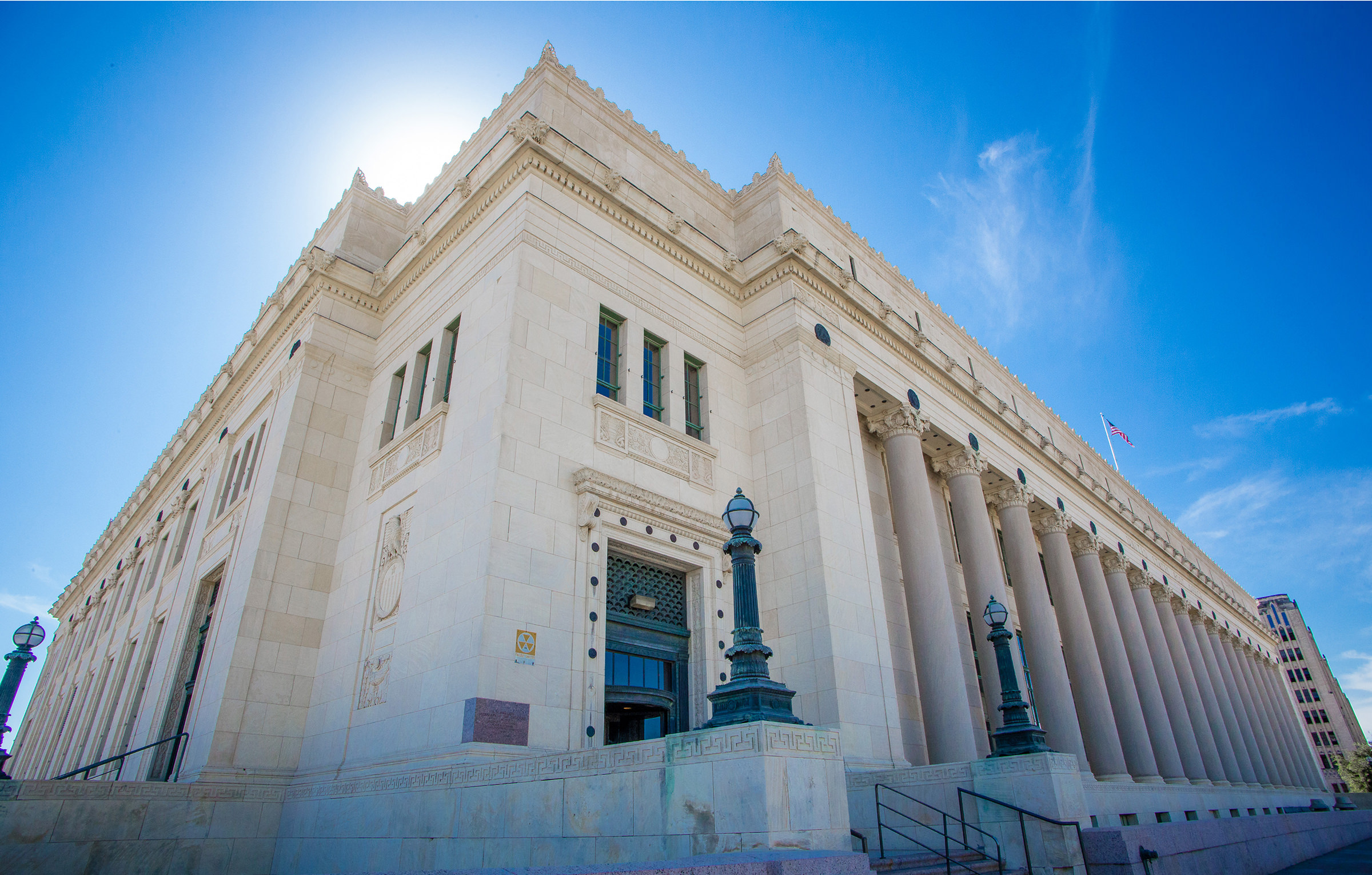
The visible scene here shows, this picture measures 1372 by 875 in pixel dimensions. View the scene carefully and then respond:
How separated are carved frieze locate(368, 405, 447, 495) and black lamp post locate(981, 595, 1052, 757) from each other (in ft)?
36.8

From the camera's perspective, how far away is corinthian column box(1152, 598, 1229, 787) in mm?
34469

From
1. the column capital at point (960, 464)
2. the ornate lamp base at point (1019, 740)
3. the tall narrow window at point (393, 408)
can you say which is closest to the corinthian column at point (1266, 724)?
the column capital at point (960, 464)

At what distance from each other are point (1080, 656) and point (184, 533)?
31.4 meters

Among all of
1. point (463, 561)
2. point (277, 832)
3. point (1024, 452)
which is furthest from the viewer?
point (1024, 452)

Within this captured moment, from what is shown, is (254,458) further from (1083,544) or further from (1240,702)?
(1240,702)

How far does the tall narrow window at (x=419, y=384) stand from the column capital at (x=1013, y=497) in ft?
66.0

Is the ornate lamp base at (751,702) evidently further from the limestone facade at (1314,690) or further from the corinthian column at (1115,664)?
the limestone facade at (1314,690)

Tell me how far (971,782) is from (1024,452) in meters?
19.0

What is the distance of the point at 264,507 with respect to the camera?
16984 mm

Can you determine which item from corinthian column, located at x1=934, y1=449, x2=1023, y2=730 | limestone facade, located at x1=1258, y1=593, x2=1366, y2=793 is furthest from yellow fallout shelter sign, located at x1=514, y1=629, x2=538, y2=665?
limestone facade, located at x1=1258, y1=593, x2=1366, y2=793

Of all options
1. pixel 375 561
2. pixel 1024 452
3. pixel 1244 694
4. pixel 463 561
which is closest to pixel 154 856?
Answer: pixel 375 561

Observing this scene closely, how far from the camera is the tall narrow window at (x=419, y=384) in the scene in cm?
1734

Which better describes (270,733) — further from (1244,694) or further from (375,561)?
(1244,694)

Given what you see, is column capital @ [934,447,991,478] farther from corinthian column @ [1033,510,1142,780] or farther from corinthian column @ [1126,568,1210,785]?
corinthian column @ [1126,568,1210,785]
